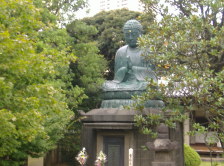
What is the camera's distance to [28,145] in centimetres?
860

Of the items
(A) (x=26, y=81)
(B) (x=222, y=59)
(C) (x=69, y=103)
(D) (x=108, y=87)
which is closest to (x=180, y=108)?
(B) (x=222, y=59)

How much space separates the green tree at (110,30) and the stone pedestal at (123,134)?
8.57 meters

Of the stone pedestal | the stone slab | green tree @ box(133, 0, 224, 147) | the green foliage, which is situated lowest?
the green foliage

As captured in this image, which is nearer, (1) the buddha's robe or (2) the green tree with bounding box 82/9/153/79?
(1) the buddha's robe

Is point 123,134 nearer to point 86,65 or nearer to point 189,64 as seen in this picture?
point 189,64

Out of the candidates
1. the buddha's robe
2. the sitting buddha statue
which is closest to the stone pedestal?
the sitting buddha statue

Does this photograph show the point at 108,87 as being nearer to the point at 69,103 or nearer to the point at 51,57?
the point at 51,57

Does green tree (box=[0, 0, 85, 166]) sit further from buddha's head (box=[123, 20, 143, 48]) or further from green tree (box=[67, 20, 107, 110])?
green tree (box=[67, 20, 107, 110])

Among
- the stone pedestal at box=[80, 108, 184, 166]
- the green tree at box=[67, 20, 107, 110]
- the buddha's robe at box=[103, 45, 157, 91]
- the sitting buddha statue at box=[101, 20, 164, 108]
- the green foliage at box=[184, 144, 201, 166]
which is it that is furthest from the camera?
the green tree at box=[67, 20, 107, 110]

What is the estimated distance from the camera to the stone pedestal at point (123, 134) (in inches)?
305

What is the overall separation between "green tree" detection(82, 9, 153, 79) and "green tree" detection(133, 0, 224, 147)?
376 inches

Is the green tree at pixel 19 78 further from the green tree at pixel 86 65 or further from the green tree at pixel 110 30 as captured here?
the green tree at pixel 110 30

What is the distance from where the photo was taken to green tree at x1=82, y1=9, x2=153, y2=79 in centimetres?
1667

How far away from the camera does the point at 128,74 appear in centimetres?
925
